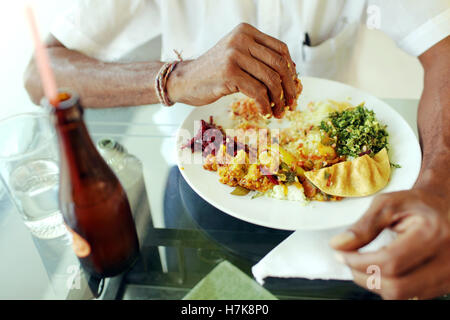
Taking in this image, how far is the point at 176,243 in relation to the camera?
881mm

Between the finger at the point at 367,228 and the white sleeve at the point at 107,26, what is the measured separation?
1.03 metres

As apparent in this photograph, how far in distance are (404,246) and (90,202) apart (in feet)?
1.65

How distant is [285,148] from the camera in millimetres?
1066

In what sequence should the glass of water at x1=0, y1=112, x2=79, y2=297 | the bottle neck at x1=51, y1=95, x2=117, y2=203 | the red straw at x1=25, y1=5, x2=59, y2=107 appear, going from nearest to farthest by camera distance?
the red straw at x1=25, y1=5, x2=59, y2=107 < the bottle neck at x1=51, y1=95, x2=117, y2=203 < the glass of water at x1=0, y1=112, x2=79, y2=297

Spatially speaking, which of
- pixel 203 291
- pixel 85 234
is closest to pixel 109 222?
pixel 85 234

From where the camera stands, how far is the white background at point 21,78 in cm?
82

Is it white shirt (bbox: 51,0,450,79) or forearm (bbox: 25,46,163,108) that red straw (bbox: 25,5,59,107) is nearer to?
forearm (bbox: 25,46,163,108)

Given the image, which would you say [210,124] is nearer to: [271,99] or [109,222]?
[271,99]

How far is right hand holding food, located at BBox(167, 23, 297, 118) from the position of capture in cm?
96

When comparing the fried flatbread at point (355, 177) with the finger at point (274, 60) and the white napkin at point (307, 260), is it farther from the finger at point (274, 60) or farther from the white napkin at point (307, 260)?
the finger at point (274, 60)

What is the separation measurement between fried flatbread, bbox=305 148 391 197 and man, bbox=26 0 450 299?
0.29 feet

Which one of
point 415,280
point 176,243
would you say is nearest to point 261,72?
point 176,243

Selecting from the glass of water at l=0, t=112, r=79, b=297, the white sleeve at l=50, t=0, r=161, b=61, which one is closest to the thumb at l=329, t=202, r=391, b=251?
the glass of water at l=0, t=112, r=79, b=297

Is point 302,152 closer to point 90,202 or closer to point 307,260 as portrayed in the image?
point 307,260
